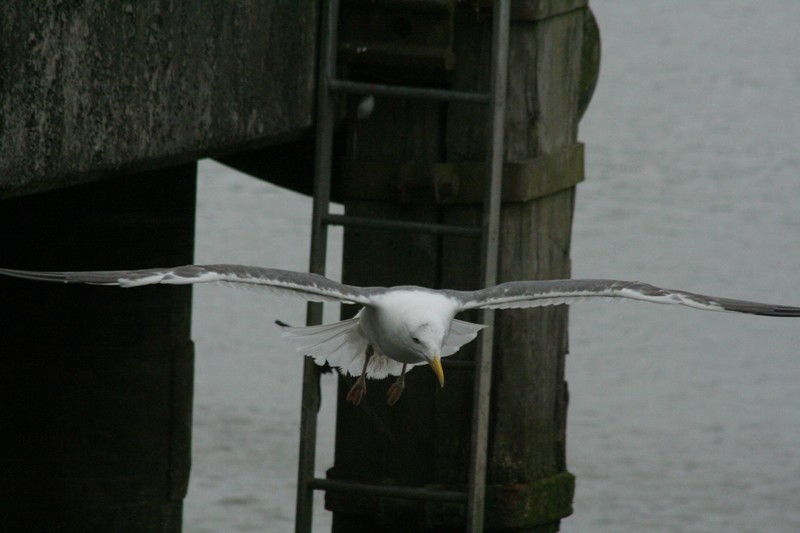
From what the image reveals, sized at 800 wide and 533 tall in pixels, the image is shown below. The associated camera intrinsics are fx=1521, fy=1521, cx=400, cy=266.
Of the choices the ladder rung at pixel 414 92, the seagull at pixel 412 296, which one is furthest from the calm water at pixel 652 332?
the seagull at pixel 412 296

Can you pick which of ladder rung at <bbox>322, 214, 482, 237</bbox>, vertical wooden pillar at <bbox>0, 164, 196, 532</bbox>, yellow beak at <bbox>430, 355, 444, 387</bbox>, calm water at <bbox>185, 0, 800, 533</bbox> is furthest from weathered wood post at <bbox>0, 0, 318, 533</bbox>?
calm water at <bbox>185, 0, 800, 533</bbox>

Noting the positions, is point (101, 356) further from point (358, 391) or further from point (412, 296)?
point (412, 296)

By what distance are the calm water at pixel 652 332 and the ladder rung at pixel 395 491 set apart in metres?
3.72

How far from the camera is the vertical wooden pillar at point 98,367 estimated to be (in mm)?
7293

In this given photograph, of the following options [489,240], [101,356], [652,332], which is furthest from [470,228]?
[652,332]

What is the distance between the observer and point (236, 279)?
18.2 feet

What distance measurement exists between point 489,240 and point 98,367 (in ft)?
7.34

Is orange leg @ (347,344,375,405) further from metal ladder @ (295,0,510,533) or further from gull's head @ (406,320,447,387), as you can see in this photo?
gull's head @ (406,320,447,387)

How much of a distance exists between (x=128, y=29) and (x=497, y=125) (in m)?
1.64

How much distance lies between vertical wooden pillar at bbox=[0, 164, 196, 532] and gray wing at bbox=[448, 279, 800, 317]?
2.06m

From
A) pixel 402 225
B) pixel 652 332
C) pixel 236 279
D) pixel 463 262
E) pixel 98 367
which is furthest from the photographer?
pixel 652 332

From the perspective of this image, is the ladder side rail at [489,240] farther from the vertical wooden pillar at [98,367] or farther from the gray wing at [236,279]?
the vertical wooden pillar at [98,367]

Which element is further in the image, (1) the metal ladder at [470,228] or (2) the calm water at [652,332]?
(2) the calm water at [652,332]

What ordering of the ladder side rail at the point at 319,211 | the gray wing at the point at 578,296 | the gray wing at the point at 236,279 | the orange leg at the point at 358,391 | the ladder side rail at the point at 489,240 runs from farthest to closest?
the ladder side rail at the point at 319,211, the orange leg at the point at 358,391, the ladder side rail at the point at 489,240, the gray wing at the point at 578,296, the gray wing at the point at 236,279
